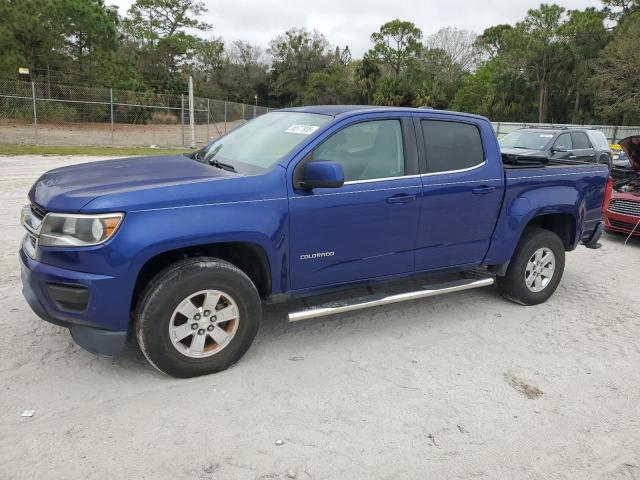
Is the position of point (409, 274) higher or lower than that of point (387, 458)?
higher

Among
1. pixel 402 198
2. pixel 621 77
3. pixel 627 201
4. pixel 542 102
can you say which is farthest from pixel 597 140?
pixel 542 102

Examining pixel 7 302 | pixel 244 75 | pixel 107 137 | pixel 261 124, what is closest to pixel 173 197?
pixel 261 124

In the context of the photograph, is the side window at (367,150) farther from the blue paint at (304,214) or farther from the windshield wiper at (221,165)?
the windshield wiper at (221,165)

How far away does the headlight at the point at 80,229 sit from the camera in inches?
123

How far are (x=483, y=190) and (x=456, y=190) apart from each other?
13.0 inches

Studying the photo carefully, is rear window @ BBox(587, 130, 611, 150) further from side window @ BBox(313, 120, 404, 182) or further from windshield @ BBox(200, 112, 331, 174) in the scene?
windshield @ BBox(200, 112, 331, 174)

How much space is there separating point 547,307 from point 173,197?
3.90 metres

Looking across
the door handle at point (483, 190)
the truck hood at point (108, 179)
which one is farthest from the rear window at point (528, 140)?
the truck hood at point (108, 179)

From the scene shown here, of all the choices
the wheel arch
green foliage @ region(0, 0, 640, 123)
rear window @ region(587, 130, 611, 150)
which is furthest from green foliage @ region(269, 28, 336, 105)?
the wheel arch

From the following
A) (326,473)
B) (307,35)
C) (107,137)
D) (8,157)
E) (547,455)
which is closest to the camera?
(326,473)

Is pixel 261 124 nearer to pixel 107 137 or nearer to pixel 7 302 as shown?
pixel 7 302

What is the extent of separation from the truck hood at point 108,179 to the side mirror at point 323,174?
56 cm

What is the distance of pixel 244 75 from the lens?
60094 millimetres

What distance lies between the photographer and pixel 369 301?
163 inches
